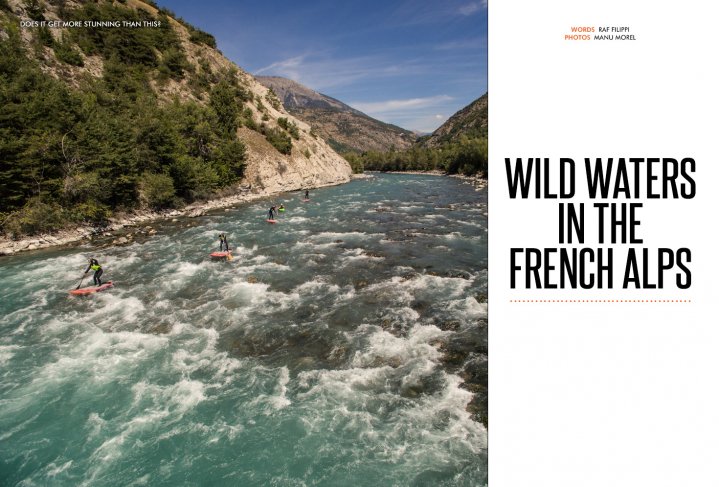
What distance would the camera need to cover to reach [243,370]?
12156 mm

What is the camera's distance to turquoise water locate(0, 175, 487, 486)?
8.59m

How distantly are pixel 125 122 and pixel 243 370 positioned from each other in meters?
37.7

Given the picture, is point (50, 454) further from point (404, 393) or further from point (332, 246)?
point (332, 246)

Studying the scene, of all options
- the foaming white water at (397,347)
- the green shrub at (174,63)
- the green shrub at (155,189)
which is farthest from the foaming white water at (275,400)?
the green shrub at (174,63)

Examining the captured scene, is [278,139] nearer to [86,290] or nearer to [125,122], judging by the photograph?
[125,122]

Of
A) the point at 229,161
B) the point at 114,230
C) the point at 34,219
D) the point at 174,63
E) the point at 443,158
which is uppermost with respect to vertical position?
the point at 174,63

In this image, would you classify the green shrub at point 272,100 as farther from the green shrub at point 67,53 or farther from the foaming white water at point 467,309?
the foaming white water at point 467,309

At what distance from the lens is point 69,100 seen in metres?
32.8

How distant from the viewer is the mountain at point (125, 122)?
2802cm

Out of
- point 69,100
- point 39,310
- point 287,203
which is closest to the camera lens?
point 39,310

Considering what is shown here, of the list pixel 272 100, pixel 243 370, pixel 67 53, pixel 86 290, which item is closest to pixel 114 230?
pixel 86 290

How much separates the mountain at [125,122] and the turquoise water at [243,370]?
7.71 metres
